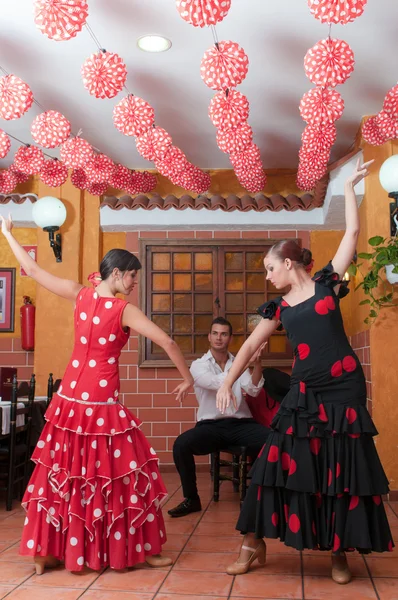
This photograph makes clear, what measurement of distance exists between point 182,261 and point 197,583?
3921 mm

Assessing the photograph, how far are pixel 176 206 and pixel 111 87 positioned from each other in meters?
2.55

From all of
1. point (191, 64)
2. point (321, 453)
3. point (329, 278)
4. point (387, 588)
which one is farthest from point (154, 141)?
point (387, 588)

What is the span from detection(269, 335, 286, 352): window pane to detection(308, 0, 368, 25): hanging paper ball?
371 centimetres

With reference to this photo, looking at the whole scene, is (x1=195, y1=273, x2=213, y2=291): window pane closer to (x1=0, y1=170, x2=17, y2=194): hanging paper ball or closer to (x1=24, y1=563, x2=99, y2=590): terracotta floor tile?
(x1=0, y1=170, x2=17, y2=194): hanging paper ball

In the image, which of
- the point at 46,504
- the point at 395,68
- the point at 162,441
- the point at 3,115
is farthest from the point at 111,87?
the point at 162,441

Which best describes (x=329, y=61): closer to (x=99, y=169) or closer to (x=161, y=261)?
(x=99, y=169)

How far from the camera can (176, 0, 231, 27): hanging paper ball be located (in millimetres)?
2828

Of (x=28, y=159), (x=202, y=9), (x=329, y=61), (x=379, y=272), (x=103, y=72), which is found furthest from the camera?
(x=28, y=159)

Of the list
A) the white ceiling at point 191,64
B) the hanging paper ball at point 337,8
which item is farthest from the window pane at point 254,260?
the hanging paper ball at point 337,8

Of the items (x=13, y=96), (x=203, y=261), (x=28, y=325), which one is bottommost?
(x=28, y=325)

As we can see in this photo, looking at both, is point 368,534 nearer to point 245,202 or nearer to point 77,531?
point 77,531

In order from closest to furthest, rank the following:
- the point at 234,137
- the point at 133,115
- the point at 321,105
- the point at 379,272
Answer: the point at 321,105 < the point at 133,115 < the point at 234,137 < the point at 379,272

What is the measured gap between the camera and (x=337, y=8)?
2.84 meters

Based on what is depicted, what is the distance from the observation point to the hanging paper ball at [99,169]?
5180mm
